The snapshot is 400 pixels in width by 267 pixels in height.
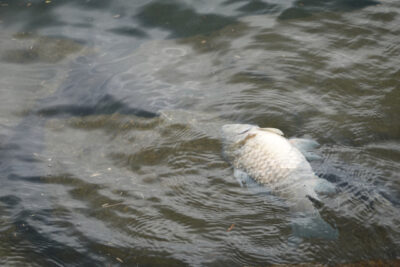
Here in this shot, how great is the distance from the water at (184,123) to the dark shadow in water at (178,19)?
1.3 inches

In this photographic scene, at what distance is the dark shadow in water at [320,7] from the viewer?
654 cm

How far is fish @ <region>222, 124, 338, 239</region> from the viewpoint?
318 centimetres

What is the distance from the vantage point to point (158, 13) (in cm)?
725

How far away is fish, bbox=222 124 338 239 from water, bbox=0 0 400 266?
10 cm

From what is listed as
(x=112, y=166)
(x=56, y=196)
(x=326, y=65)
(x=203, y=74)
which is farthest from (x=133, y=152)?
(x=326, y=65)

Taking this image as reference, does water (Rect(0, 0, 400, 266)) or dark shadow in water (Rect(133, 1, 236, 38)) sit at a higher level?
dark shadow in water (Rect(133, 1, 236, 38))

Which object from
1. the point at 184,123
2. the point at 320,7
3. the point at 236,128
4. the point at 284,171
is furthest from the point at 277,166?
the point at 320,7

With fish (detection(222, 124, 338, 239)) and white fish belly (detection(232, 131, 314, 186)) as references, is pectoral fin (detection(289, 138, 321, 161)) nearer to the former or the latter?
fish (detection(222, 124, 338, 239))

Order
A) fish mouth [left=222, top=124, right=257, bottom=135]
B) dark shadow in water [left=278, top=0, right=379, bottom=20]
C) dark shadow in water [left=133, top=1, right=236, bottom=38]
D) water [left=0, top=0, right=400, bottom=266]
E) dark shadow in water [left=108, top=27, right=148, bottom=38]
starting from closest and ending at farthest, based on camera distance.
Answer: water [left=0, top=0, right=400, bottom=266] → fish mouth [left=222, top=124, right=257, bottom=135] → dark shadow in water [left=278, top=0, right=379, bottom=20] → dark shadow in water [left=133, top=1, right=236, bottom=38] → dark shadow in water [left=108, top=27, right=148, bottom=38]

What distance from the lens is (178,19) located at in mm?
7008

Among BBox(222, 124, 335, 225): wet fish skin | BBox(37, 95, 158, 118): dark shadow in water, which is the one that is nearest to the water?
BBox(37, 95, 158, 118): dark shadow in water

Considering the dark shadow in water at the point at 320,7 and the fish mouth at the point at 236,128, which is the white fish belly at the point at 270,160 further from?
the dark shadow in water at the point at 320,7

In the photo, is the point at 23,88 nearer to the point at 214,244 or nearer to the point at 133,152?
the point at 133,152

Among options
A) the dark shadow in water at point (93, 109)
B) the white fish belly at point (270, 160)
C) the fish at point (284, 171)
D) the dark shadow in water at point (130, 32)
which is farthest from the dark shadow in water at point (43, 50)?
the white fish belly at point (270, 160)
